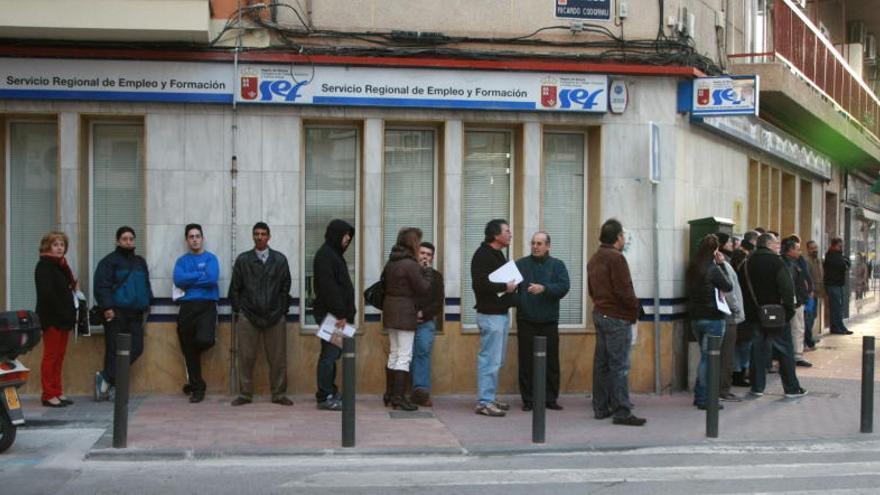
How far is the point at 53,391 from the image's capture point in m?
10.7

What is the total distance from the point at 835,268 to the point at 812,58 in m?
4.10

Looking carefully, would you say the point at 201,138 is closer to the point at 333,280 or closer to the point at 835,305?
the point at 333,280

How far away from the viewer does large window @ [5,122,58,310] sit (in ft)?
38.8

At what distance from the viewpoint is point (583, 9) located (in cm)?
1236

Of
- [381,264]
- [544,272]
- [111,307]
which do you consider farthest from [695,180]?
[111,307]

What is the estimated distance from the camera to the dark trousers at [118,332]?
36.2 ft

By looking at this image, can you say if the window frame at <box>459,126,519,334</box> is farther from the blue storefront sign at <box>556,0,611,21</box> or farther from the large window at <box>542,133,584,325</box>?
the blue storefront sign at <box>556,0,611,21</box>

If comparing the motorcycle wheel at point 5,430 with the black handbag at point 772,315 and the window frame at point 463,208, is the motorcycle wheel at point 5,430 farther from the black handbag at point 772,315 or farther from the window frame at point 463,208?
the black handbag at point 772,315

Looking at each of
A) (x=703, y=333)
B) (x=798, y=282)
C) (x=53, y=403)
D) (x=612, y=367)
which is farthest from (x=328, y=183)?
(x=798, y=282)

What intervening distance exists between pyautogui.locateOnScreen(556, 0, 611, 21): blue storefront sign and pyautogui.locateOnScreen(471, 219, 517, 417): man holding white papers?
3.14 meters

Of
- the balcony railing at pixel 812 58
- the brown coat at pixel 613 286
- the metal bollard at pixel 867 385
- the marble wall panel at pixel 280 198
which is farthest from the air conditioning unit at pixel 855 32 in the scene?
the marble wall panel at pixel 280 198

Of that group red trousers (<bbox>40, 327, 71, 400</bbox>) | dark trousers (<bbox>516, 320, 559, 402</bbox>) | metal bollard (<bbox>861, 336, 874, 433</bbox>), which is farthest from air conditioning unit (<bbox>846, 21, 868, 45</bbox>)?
red trousers (<bbox>40, 327, 71, 400</bbox>)

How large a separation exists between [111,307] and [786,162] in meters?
12.5

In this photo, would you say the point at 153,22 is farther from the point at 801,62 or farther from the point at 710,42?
the point at 801,62
